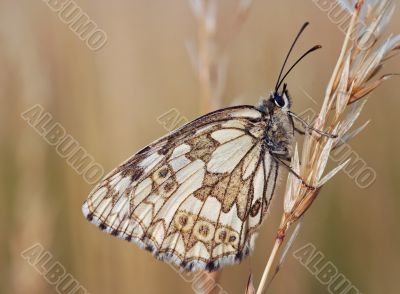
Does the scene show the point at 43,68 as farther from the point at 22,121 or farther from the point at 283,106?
the point at 283,106

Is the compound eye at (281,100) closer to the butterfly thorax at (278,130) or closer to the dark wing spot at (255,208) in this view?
the butterfly thorax at (278,130)

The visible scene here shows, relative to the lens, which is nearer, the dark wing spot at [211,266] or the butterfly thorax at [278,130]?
the dark wing spot at [211,266]

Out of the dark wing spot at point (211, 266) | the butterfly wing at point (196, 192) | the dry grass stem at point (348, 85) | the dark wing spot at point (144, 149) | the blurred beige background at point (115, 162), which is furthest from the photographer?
the blurred beige background at point (115, 162)

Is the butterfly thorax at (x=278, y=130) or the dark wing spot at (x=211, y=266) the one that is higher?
the butterfly thorax at (x=278, y=130)

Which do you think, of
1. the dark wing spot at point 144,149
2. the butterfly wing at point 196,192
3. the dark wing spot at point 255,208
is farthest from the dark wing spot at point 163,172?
the dark wing spot at point 255,208

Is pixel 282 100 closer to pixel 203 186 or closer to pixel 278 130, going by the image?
pixel 278 130

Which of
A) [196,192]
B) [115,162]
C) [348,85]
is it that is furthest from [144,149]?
[115,162]
